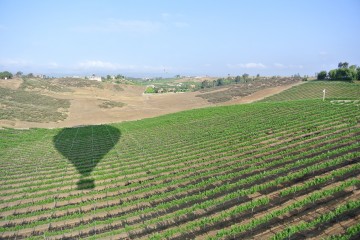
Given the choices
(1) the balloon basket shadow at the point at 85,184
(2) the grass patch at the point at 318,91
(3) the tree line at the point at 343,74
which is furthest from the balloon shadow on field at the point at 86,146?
(3) the tree line at the point at 343,74

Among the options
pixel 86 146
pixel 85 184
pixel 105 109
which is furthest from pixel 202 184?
pixel 105 109

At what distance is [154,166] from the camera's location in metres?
24.7

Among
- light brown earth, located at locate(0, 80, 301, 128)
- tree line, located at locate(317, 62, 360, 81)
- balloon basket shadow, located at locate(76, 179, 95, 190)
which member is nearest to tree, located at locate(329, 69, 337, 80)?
tree line, located at locate(317, 62, 360, 81)

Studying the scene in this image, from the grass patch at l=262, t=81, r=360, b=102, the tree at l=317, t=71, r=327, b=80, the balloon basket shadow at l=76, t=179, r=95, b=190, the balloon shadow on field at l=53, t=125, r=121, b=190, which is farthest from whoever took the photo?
the tree at l=317, t=71, r=327, b=80

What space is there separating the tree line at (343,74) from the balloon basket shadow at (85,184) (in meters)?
70.7

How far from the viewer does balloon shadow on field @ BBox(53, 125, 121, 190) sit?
2540 centimetres

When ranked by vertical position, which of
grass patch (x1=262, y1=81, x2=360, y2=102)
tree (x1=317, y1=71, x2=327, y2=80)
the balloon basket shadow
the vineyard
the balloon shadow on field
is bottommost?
the balloon shadow on field

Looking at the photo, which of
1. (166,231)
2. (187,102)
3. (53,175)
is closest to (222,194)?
(166,231)

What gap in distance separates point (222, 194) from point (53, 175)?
15290 mm

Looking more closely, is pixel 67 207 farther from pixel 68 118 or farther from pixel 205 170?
pixel 68 118

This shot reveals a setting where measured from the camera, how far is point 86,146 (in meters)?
36.4

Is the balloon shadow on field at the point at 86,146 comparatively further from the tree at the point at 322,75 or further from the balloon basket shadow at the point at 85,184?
the tree at the point at 322,75

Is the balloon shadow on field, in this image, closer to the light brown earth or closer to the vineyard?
the vineyard

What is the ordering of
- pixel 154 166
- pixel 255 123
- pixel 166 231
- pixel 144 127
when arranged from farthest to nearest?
pixel 144 127 → pixel 255 123 → pixel 154 166 → pixel 166 231
